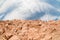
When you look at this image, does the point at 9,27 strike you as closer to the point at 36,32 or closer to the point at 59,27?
the point at 36,32

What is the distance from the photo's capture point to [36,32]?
16422mm

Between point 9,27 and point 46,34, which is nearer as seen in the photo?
point 46,34

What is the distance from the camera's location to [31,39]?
15977 millimetres

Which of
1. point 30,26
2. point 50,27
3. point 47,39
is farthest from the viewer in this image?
point 30,26

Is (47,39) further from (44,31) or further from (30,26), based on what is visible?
(30,26)

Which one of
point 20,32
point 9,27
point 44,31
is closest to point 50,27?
point 44,31

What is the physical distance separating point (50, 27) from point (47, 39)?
147cm

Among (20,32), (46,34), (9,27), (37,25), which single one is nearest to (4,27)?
(9,27)

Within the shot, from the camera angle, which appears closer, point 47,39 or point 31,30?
point 47,39

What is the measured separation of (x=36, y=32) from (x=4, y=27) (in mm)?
3288

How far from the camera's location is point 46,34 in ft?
A: 51.7

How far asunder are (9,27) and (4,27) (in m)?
0.48

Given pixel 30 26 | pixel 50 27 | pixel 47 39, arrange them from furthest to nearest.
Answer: pixel 30 26 → pixel 50 27 → pixel 47 39

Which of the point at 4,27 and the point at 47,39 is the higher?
the point at 4,27
